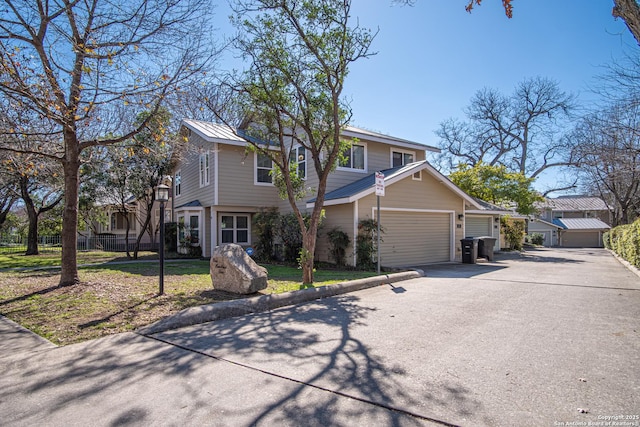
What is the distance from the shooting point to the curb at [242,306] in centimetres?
570

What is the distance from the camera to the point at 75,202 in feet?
28.6

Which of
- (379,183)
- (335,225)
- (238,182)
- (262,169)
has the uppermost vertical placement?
(262,169)

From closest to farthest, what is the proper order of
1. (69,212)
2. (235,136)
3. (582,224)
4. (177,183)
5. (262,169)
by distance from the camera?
(69,212) < (235,136) < (262,169) < (177,183) < (582,224)

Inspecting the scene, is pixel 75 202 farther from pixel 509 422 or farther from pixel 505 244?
pixel 505 244

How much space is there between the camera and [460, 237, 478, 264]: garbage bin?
50.0 ft

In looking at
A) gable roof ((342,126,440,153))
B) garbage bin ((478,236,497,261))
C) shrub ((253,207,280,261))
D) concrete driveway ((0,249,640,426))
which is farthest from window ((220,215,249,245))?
concrete driveway ((0,249,640,426))

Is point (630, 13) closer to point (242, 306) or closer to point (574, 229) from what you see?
point (242, 306)

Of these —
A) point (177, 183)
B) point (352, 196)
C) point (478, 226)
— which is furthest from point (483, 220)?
point (177, 183)

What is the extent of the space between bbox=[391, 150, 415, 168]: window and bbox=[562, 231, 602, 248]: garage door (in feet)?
116

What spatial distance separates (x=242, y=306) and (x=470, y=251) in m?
11.4

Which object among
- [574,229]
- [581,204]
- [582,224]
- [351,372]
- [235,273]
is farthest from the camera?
[581,204]

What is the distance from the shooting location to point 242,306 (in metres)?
6.62

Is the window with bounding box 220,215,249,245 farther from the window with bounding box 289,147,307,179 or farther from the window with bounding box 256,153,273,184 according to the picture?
the window with bounding box 289,147,307,179

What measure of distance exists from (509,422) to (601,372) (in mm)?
1668
